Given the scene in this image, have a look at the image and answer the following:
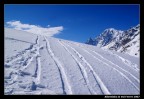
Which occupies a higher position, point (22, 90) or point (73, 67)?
point (73, 67)

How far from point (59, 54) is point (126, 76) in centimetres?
200

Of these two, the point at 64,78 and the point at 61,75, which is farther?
the point at 61,75

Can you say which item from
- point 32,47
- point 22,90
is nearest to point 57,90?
point 22,90

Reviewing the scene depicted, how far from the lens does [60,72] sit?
17.9 ft

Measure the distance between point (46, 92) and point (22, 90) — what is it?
437 millimetres
